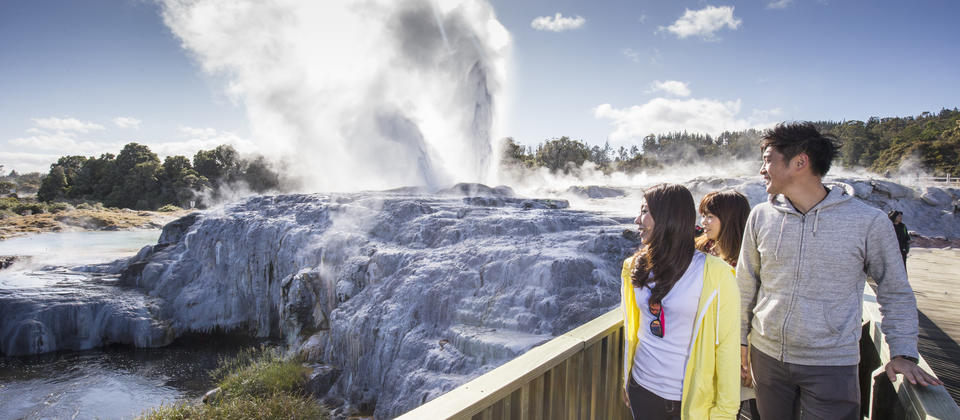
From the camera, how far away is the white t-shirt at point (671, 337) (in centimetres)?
176

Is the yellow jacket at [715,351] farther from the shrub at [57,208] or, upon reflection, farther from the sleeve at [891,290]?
the shrub at [57,208]

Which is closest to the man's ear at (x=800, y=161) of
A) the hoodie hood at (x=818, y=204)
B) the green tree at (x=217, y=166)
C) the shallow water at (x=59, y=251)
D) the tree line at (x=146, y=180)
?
the hoodie hood at (x=818, y=204)

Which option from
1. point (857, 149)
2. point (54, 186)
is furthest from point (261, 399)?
point (857, 149)

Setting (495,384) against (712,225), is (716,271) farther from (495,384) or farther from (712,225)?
(495,384)

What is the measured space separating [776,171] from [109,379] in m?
17.3

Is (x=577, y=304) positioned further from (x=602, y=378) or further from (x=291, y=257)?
(x=291, y=257)

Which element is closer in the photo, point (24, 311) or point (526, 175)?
point (24, 311)

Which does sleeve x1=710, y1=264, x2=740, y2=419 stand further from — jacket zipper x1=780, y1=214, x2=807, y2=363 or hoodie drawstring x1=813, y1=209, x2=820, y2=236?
hoodie drawstring x1=813, y1=209, x2=820, y2=236

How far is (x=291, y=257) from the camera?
14.6 meters

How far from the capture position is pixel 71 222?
1217 inches

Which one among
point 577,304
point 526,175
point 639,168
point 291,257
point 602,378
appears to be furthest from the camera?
point 639,168

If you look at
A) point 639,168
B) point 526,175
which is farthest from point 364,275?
point 639,168

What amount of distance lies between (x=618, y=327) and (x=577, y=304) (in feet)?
20.5

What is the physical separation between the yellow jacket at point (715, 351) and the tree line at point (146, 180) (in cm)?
5388
